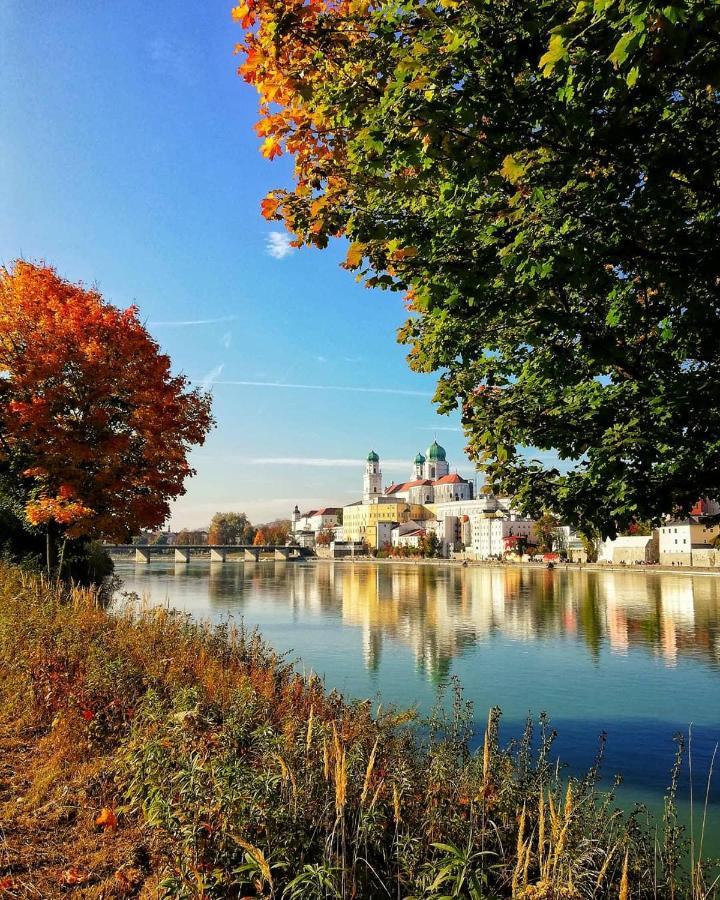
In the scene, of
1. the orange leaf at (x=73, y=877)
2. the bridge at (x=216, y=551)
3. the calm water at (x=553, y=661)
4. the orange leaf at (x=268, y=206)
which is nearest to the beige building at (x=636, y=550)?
the calm water at (x=553, y=661)

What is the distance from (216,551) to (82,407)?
501ft

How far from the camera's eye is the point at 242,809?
4805mm

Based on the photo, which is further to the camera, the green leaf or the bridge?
the bridge

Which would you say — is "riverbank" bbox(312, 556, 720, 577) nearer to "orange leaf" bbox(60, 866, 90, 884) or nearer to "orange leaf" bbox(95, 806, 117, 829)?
"orange leaf" bbox(95, 806, 117, 829)

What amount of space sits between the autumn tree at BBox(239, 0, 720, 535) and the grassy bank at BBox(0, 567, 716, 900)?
3.67m

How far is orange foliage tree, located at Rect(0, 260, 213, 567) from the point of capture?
688 inches

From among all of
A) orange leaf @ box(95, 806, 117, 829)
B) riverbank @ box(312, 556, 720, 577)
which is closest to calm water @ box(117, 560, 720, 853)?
orange leaf @ box(95, 806, 117, 829)

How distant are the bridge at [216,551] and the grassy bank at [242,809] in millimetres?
141331

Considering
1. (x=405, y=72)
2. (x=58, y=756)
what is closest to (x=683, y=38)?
(x=405, y=72)

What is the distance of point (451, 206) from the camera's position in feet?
17.8

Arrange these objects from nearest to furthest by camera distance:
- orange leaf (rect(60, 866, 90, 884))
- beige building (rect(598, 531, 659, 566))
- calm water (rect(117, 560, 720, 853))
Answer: orange leaf (rect(60, 866, 90, 884))
calm water (rect(117, 560, 720, 853))
beige building (rect(598, 531, 659, 566))

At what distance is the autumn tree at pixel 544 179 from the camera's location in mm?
Answer: 4742

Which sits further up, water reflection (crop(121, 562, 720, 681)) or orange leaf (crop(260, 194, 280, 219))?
orange leaf (crop(260, 194, 280, 219))

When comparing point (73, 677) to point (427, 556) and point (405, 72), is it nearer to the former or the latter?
point (405, 72)
